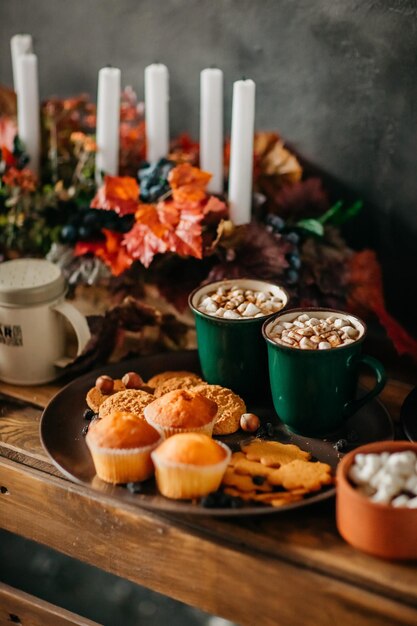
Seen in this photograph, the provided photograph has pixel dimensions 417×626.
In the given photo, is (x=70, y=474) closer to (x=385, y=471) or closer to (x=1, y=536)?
(x=385, y=471)

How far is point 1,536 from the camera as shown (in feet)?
5.21

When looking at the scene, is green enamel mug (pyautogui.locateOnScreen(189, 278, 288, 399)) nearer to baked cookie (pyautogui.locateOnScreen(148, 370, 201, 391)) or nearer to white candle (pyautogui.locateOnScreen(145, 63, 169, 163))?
baked cookie (pyautogui.locateOnScreen(148, 370, 201, 391))

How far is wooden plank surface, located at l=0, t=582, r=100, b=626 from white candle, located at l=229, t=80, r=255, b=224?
602 mm


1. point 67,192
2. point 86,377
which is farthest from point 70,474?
point 67,192

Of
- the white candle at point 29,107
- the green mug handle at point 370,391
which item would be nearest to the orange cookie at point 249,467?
the green mug handle at point 370,391

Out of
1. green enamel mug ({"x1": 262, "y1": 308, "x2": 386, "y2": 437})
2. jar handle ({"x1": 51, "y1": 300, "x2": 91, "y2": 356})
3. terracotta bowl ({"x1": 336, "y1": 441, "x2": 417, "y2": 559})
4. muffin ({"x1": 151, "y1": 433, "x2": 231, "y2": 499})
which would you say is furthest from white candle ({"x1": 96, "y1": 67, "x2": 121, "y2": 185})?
terracotta bowl ({"x1": 336, "y1": 441, "x2": 417, "y2": 559})

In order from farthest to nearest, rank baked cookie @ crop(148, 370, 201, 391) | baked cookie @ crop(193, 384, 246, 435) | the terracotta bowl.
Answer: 1. baked cookie @ crop(148, 370, 201, 391)
2. baked cookie @ crop(193, 384, 246, 435)
3. the terracotta bowl

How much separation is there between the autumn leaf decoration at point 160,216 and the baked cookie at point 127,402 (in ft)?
0.69

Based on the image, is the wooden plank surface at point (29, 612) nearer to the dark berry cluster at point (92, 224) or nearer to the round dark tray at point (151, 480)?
the round dark tray at point (151, 480)

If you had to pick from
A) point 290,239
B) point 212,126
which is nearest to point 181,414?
point 290,239

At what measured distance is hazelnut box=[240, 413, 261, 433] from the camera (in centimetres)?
108

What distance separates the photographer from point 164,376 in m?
1.20

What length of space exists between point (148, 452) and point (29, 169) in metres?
0.65

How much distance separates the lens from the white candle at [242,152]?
123 centimetres
